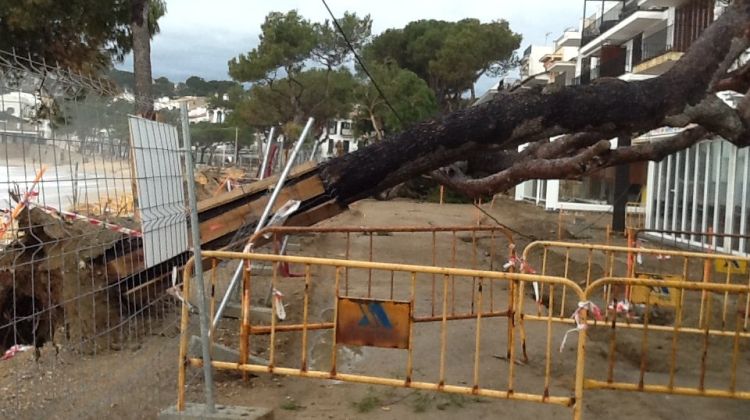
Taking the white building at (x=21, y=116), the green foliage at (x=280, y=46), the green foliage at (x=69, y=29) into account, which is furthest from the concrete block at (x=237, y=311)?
the green foliage at (x=280, y=46)

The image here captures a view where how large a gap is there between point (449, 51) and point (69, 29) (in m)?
33.6

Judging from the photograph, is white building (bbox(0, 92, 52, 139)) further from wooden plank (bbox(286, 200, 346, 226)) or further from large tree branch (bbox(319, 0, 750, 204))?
wooden plank (bbox(286, 200, 346, 226))

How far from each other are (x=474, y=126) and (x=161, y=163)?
9.55 ft

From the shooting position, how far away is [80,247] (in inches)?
238

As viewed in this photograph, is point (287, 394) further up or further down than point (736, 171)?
further down

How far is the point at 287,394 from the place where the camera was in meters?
6.18

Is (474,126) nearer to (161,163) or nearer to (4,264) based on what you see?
(161,163)

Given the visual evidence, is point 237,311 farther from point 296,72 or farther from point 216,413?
point 296,72

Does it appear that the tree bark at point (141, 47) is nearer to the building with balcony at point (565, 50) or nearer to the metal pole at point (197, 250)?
the metal pole at point (197, 250)

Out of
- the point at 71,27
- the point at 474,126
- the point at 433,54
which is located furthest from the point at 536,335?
the point at 433,54

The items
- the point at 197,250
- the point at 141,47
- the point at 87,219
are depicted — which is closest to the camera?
the point at 197,250

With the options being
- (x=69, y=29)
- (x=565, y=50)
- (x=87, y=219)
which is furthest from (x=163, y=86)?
(x=565, y=50)

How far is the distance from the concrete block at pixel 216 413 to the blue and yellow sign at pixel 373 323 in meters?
0.74

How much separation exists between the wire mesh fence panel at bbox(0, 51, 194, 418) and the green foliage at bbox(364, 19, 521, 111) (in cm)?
4324
